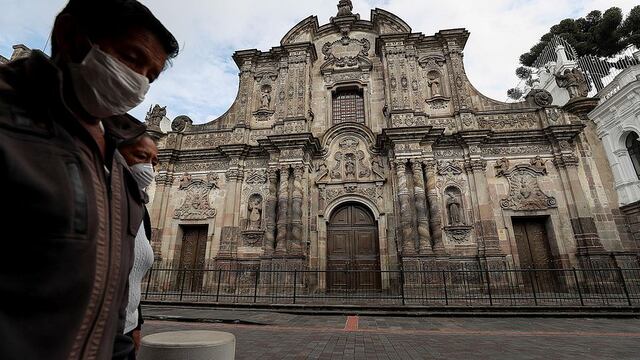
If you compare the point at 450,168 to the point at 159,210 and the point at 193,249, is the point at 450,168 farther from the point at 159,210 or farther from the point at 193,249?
the point at 159,210

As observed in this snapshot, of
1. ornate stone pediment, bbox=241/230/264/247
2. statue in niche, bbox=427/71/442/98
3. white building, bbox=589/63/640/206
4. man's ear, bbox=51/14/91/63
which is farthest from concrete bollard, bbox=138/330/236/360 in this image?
white building, bbox=589/63/640/206

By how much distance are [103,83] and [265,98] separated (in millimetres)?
14533

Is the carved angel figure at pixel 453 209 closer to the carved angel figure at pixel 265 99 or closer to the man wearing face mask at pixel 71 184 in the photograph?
the carved angel figure at pixel 265 99

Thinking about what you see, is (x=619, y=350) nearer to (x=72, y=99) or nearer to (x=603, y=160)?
(x=72, y=99)

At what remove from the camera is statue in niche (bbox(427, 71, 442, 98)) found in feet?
45.3

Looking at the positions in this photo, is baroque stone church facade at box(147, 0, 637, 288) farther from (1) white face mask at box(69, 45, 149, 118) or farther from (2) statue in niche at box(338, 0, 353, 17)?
(1) white face mask at box(69, 45, 149, 118)

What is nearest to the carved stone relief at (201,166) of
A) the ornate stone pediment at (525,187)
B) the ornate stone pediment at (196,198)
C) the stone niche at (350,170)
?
the ornate stone pediment at (196,198)

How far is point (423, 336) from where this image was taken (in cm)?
539

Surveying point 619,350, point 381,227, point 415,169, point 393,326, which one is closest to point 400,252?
point 381,227

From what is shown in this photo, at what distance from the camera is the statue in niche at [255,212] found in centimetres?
1243

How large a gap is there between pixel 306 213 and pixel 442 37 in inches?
423

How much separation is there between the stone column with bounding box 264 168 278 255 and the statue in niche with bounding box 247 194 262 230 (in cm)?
47

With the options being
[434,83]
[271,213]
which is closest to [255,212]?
[271,213]

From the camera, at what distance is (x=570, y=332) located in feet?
18.4
